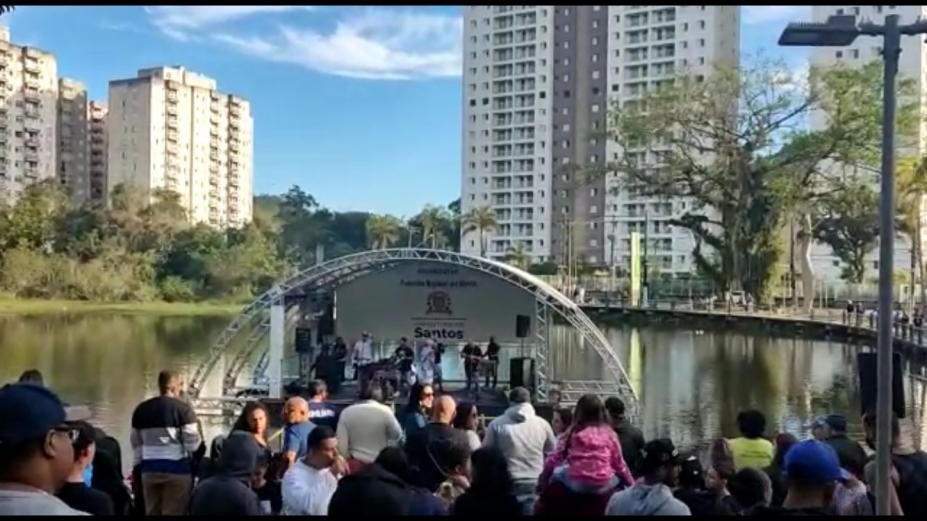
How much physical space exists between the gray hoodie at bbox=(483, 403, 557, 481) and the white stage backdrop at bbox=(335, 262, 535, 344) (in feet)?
47.3

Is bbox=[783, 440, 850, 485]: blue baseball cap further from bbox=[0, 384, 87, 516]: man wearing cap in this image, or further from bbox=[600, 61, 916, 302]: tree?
bbox=[600, 61, 916, 302]: tree

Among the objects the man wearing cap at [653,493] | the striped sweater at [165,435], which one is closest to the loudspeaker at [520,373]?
the striped sweater at [165,435]

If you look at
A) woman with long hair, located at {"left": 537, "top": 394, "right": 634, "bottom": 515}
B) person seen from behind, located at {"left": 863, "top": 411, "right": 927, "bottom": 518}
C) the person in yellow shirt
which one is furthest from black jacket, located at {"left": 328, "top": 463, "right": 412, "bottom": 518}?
the person in yellow shirt

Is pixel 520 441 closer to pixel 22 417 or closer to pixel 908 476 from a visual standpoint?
pixel 908 476

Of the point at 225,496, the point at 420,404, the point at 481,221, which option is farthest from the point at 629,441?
the point at 481,221

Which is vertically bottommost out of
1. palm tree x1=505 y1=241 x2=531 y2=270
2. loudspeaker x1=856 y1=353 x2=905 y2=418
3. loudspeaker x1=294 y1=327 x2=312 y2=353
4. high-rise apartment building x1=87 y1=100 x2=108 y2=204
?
loudspeaker x1=294 y1=327 x2=312 y2=353

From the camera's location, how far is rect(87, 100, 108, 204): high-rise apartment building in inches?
4124

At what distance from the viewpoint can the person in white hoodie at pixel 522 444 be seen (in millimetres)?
6254

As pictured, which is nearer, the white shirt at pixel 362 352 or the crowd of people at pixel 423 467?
the crowd of people at pixel 423 467

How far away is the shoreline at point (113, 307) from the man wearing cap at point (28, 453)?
6172 centimetres

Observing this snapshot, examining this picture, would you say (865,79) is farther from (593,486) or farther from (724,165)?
(593,486)

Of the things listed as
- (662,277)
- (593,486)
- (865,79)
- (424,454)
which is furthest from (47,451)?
(662,277)

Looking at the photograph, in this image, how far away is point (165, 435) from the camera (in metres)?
6.43

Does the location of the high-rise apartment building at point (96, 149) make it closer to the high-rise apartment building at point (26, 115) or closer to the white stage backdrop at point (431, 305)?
the high-rise apartment building at point (26, 115)
